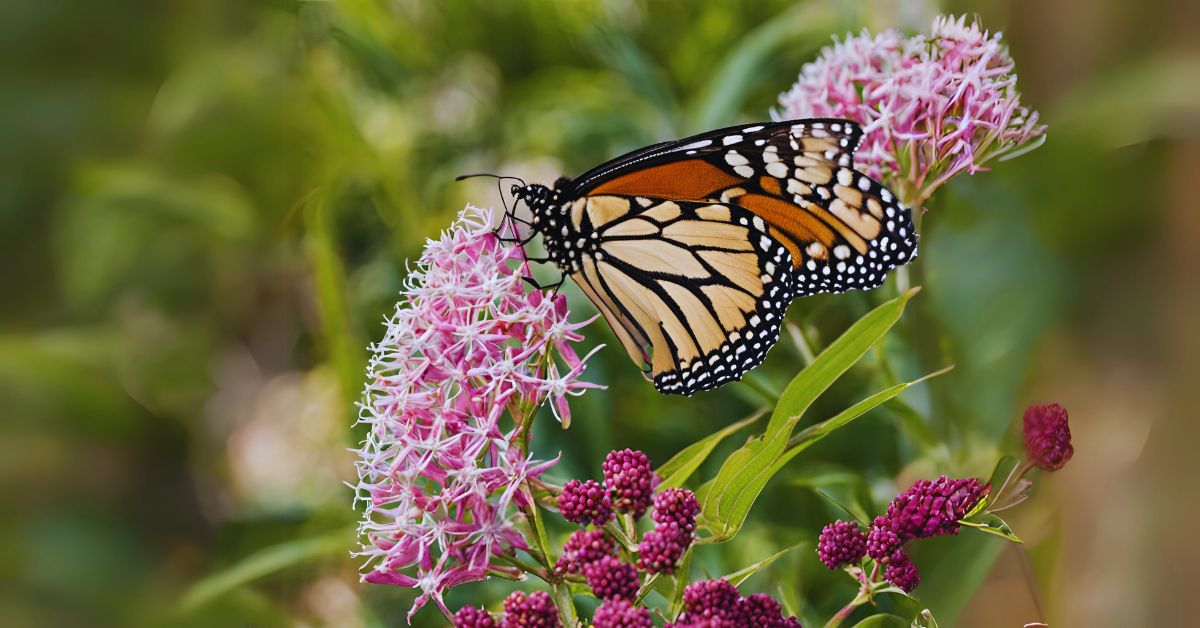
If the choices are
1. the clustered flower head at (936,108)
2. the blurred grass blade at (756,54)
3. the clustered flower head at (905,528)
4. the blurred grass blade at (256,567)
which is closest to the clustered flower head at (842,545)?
the clustered flower head at (905,528)

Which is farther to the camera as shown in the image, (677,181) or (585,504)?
(677,181)

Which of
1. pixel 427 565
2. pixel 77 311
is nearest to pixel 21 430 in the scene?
pixel 77 311

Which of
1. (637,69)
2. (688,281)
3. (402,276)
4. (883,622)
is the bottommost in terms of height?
(883,622)

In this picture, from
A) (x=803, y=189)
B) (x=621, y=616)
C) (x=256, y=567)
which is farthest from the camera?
(x=256, y=567)

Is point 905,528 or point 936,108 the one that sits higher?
point 936,108

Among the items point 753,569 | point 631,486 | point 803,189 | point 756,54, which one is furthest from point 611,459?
point 756,54

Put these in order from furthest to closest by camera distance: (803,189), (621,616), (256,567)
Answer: (256,567) < (803,189) < (621,616)

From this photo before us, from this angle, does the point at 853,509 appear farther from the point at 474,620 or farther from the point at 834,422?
the point at 474,620
